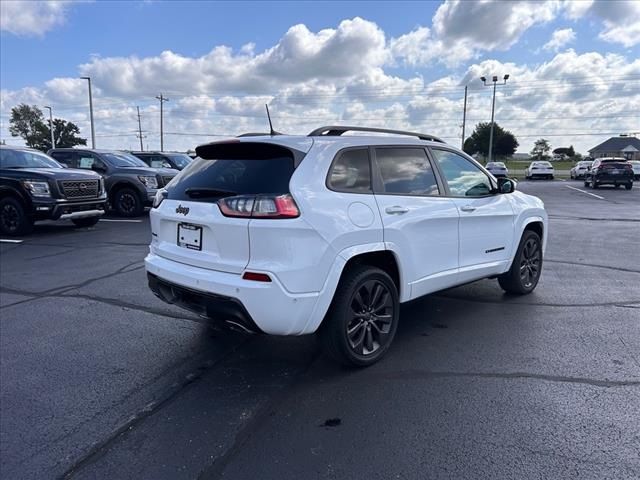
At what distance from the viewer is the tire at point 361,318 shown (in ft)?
11.0

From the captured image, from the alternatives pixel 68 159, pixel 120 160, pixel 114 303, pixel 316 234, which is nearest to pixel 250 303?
pixel 316 234

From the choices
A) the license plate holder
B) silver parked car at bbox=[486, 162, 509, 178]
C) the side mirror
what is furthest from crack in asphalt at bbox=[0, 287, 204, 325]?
silver parked car at bbox=[486, 162, 509, 178]

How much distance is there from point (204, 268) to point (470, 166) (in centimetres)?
298

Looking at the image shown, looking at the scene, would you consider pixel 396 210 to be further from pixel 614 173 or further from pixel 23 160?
pixel 614 173

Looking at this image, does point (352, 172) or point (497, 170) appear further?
point (497, 170)

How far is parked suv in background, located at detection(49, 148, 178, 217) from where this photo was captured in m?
12.8

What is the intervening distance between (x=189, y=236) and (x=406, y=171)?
190 cm

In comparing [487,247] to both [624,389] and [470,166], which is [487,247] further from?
[624,389]

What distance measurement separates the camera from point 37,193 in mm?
9656

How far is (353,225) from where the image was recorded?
3.31m

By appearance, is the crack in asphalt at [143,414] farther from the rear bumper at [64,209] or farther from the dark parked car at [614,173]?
the dark parked car at [614,173]

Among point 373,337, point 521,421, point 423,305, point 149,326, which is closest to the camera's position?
point 521,421

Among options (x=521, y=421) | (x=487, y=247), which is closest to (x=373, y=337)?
(x=521, y=421)

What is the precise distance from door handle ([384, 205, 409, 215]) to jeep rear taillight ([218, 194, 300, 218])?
2.92 feet
